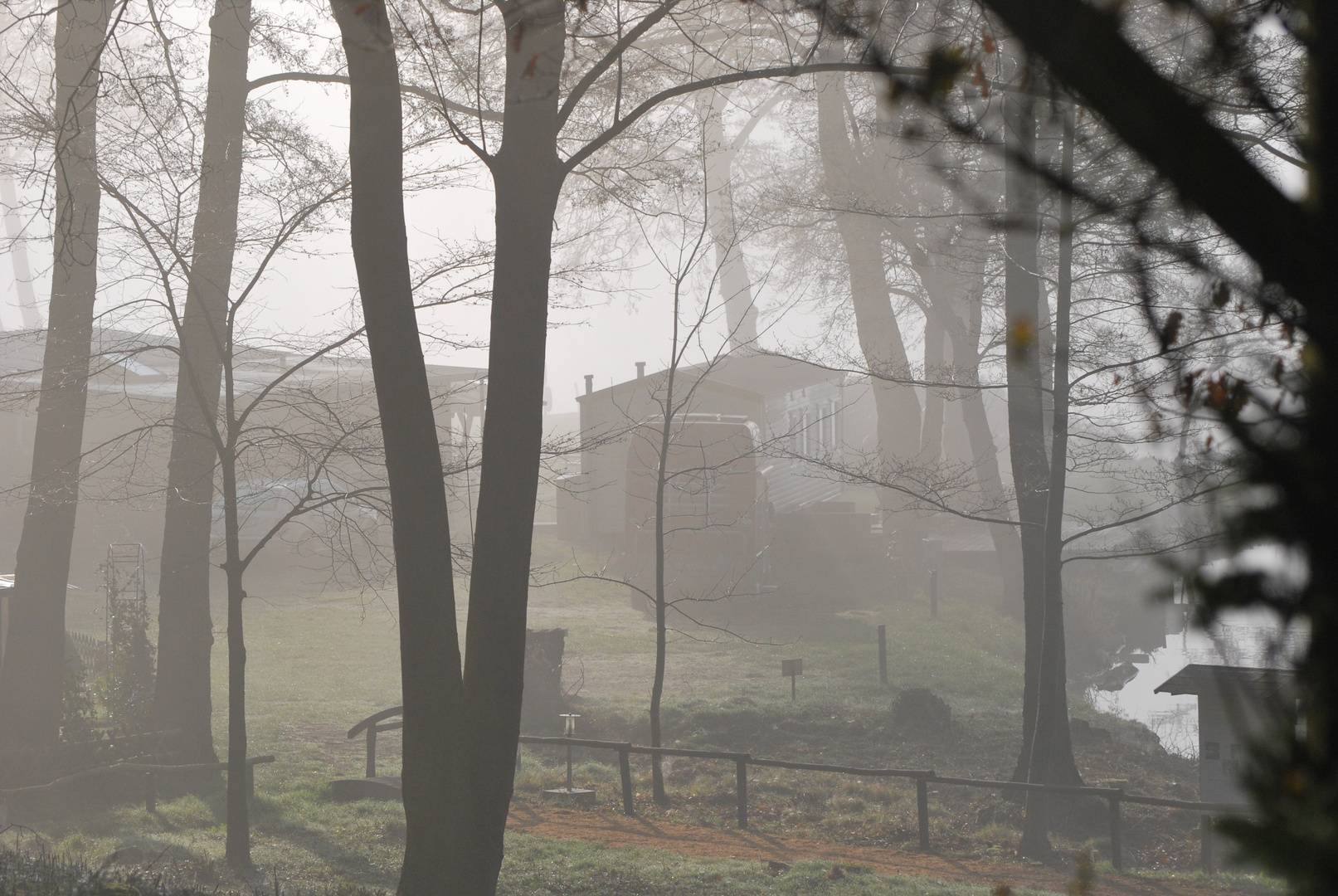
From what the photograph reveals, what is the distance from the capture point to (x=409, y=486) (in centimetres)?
634

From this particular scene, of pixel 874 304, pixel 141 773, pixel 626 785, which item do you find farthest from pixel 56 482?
pixel 874 304

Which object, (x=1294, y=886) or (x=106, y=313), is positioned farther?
(x=106, y=313)

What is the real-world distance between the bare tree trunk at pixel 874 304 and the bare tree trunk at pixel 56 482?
16931 mm

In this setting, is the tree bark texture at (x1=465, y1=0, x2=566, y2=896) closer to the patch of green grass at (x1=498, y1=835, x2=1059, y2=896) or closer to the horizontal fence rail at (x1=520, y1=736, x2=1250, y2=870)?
the patch of green grass at (x1=498, y1=835, x2=1059, y2=896)

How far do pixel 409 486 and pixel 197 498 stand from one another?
7.54 meters

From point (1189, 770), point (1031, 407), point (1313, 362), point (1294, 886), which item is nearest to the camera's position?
point (1294, 886)

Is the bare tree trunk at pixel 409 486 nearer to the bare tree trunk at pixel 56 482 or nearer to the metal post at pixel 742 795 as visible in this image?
the metal post at pixel 742 795

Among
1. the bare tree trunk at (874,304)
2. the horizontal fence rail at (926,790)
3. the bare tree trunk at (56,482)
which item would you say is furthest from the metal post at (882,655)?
the bare tree trunk at (56,482)

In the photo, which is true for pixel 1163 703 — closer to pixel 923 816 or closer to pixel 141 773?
pixel 923 816

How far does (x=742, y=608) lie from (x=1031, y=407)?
43.1ft

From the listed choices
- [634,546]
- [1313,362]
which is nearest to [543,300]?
[1313,362]

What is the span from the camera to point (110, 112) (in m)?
12.4

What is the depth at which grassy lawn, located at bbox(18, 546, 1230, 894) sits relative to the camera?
9.47m

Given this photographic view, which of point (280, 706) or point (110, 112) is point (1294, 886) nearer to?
point (110, 112)
